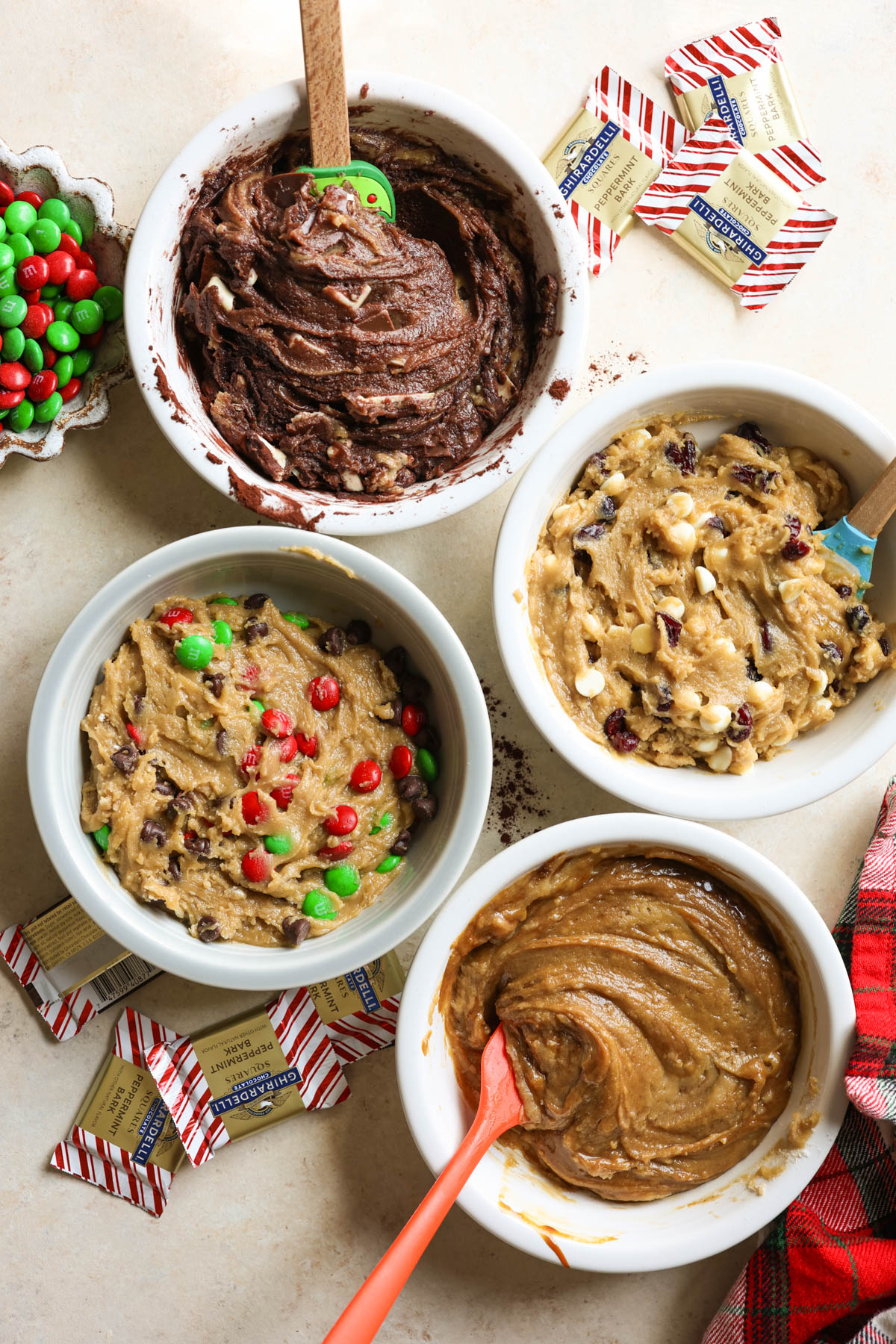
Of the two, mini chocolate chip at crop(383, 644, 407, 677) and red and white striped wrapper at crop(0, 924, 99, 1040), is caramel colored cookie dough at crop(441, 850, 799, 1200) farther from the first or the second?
red and white striped wrapper at crop(0, 924, 99, 1040)

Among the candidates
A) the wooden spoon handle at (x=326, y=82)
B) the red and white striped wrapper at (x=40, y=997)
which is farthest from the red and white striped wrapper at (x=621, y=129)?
the red and white striped wrapper at (x=40, y=997)

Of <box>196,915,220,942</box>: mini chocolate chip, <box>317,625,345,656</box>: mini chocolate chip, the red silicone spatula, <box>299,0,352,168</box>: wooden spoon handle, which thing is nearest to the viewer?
the red silicone spatula

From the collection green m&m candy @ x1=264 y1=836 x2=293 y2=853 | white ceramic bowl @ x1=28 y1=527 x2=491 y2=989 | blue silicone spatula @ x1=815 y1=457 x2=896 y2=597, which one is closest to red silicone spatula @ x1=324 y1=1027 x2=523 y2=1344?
white ceramic bowl @ x1=28 y1=527 x2=491 y2=989

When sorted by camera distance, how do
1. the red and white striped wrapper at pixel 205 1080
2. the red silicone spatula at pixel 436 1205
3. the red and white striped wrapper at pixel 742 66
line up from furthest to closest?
1. the red and white striped wrapper at pixel 742 66
2. the red and white striped wrapper at pixel 205 1080
3. the red silicone spatula at pixel 436 1205

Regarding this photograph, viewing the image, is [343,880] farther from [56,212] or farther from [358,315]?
[56,212]

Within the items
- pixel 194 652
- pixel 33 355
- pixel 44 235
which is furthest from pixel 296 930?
pixel 44 235

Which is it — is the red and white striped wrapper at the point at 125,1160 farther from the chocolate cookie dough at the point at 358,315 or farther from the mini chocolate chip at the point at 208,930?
the chocolate cookie dough at the point at 358,315
